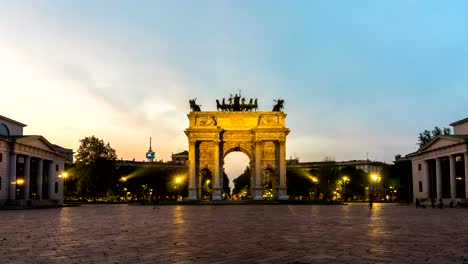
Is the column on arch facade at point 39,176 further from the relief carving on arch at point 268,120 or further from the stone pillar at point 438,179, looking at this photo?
the stone pillar at point 438,179

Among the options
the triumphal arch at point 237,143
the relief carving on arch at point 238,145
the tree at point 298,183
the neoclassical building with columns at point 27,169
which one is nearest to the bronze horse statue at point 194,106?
the triumphal arch at point 237,143

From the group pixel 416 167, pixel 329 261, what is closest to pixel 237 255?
pixel 329 261

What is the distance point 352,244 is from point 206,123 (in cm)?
6640

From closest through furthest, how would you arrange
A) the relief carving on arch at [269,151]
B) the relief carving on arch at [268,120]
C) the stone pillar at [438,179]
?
the stone pillar at [438,179] < the relief carving on arch at [268,120] < the relief carving on arch at [269,151]

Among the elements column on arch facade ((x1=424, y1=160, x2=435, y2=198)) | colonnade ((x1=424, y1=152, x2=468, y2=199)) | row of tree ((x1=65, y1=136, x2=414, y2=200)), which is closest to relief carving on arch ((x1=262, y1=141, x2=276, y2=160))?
row of tree ((x1=65, y1=136, x2=414, y2=200))

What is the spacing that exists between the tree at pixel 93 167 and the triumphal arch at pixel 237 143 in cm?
1978

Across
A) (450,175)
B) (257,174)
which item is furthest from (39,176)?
(450,175)

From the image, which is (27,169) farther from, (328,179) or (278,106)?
(328,179)

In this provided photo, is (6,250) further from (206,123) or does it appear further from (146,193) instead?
(146,193)

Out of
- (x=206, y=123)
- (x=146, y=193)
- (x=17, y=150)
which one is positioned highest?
(x=206, y=123)

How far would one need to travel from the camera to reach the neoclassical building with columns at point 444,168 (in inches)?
2573

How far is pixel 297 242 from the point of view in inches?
615

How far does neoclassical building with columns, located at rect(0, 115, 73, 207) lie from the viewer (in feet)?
196

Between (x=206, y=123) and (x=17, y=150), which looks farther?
(x=206, y=123)
